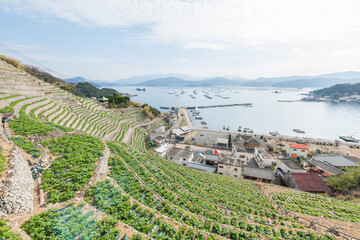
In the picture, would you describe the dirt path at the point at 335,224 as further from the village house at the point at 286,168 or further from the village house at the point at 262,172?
the village house at the point at 286,168

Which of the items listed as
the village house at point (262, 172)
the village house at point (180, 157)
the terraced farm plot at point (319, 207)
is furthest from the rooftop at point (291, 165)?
the village house at point (180, 157)

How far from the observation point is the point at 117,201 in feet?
28.0

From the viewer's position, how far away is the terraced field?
6.46 metres

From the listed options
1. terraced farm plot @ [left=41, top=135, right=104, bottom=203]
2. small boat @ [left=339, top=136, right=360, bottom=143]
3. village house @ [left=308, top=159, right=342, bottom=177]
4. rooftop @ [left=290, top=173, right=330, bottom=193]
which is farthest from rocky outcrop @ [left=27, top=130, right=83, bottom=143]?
small boat @ [left=339, top=136, right=360, bottom=143]

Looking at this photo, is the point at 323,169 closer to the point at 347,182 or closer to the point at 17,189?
the point at 347,182

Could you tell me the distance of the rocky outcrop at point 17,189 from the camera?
20.4 feet

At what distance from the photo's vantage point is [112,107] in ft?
154

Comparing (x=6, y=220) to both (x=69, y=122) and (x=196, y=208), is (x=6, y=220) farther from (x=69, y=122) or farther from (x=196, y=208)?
(x=69, y=122)

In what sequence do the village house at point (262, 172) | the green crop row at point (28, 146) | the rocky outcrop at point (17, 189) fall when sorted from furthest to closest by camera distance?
the village house at point (262, 172), the green crop row at point (28, 146), the rocky outcrop at point (17, 189)

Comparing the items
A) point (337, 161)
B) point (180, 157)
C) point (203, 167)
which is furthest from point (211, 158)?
point (337, 161)

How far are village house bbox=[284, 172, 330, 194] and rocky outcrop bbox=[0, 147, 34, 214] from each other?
1093 inches

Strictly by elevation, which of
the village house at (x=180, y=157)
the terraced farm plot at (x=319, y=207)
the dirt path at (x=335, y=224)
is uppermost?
the dirt path at (x=335, y=224)

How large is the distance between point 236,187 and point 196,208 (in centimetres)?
869

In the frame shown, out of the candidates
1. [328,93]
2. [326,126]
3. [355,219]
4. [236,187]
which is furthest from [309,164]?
[328,93]
